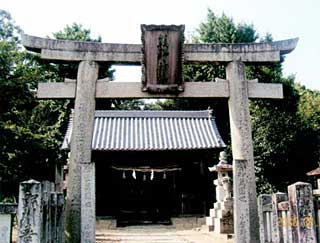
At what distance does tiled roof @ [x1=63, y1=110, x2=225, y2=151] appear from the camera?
20.1 metres

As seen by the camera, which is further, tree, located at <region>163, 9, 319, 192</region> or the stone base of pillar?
tree, located at <region>163, 9, 319, 192</region>

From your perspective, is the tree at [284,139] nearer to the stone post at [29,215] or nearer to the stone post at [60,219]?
the stone post at [60,219]

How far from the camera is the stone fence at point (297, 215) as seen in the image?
19.7 ft

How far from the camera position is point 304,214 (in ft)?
19.8

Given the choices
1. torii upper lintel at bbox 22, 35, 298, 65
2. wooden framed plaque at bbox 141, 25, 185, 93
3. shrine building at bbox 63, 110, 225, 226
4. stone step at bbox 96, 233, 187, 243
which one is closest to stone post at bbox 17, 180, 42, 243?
torii upper lintel at bbox 22, 35, 298, 65

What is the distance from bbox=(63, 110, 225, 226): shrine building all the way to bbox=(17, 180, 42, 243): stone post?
1318 cm

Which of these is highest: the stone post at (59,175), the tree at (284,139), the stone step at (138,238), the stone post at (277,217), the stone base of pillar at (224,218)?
the tree at (284,139)

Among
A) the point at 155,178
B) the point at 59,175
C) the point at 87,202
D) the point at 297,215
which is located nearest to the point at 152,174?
the point at 155,178

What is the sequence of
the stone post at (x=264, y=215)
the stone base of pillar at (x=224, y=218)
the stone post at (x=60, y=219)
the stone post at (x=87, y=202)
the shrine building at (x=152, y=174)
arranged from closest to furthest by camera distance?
the stone post at (x=264, y=215)
the stone post at (x=87, y=202)
the stone post at (x=60, y=219)
the stone base of pillar at (x=224, y=218)
the shrine building at (x=152, y=174)

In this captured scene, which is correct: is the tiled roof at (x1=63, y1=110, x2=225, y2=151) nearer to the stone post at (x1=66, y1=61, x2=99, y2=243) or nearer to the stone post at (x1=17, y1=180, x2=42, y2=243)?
the stone post at (x1=66, y1=61, x2=99, y2=243)

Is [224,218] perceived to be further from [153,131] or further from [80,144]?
[153,131]

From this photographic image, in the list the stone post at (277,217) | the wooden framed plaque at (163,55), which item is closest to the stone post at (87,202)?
→ the wooden framed plaque at (163,55)

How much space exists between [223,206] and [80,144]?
8012 millimetres

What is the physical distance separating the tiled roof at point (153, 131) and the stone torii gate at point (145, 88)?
10.3 meters
